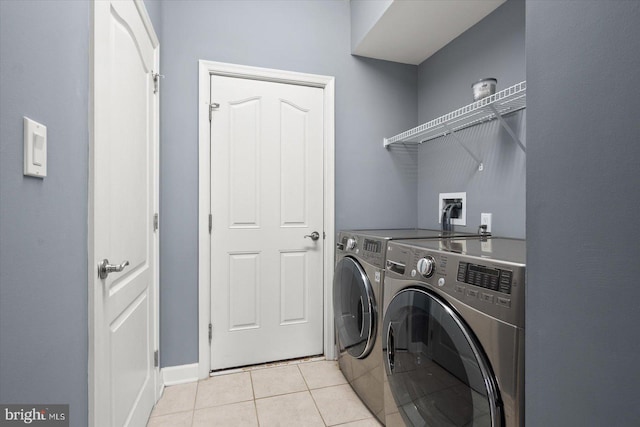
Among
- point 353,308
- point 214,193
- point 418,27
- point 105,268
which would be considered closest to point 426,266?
point 353,308

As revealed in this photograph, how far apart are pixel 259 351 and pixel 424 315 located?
4.66 ft

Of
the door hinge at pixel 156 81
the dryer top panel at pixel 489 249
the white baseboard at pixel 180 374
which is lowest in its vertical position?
the white baseboard at pixel 180 374

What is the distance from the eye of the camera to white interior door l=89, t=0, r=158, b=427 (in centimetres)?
98

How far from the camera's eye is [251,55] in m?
2.10

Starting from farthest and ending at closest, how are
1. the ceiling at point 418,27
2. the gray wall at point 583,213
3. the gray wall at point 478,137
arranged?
the ceiling at point 418,27 → the gray wall at point 478,137 → the gray wall at point 583,213

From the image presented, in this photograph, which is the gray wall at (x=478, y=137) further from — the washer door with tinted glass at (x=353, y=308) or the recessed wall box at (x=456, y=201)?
the washer door with tinted glass at (x=353, y=308)

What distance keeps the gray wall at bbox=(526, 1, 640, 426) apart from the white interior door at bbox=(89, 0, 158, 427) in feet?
3.98

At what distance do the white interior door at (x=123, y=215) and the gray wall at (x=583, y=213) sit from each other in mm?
1214

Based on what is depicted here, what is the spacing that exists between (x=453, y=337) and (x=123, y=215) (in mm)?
1305

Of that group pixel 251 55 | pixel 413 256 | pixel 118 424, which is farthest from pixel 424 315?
pixel 251 55

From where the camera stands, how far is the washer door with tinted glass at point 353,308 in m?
1.58

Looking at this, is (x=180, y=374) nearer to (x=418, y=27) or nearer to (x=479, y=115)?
(x=479, y=115)

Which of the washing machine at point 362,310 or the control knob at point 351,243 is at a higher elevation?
the control knob at point 351,243

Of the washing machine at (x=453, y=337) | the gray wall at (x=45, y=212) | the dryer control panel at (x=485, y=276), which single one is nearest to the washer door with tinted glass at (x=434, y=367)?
the washing machine at (x=453, y=337)
